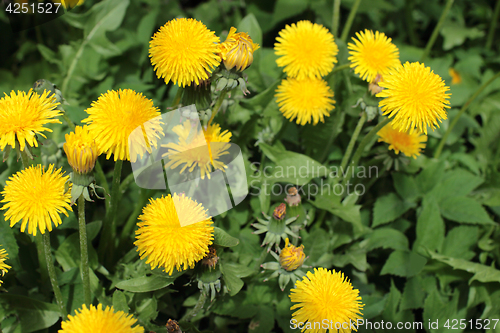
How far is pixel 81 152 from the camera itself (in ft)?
3.39

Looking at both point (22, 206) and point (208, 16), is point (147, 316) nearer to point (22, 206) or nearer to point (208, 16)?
point (22, 206)

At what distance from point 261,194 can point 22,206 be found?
2.83 ft

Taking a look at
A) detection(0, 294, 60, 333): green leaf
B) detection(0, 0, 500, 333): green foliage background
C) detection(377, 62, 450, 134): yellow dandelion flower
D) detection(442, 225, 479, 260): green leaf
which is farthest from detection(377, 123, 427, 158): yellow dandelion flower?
detection(0, 294, 60, 333): green leaf

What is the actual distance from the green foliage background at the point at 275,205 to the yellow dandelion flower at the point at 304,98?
122mm

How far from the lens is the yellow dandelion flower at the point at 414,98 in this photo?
119 centimetres

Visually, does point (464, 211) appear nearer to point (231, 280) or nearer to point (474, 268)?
point (474, 268)

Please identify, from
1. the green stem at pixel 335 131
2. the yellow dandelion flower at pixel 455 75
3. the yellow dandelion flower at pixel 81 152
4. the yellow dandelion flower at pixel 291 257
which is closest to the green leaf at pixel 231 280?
the yellow dandelion flower at pixel 291 257

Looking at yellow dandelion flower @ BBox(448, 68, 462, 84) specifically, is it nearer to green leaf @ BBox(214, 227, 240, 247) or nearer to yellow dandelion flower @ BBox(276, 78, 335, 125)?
yellow dandelion flower @ BBox(276, 78, 335, 125)

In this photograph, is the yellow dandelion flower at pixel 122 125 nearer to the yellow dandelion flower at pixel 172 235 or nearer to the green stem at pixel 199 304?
the yellow dandelion flower at pixel 172 235

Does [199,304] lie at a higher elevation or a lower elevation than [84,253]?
lower

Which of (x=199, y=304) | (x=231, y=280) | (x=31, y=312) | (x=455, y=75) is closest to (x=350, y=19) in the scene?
(x=455, y=75)

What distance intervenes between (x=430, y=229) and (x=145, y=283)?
3.99 ft

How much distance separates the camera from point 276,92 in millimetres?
1724

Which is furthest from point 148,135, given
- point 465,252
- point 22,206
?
point 465,252
